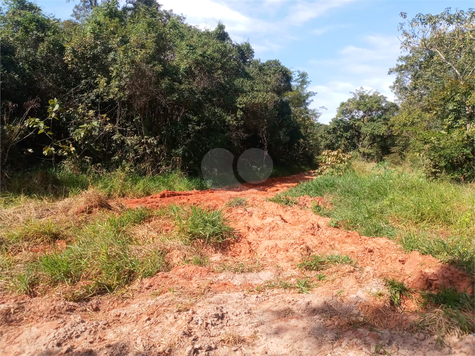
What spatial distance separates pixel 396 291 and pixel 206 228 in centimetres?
235

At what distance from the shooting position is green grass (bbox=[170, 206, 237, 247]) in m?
4.68

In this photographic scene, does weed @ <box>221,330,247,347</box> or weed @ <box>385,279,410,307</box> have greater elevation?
weed @ <box>385,279,410,307</box>

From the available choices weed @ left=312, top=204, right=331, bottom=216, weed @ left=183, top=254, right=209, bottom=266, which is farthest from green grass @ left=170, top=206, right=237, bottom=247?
weed @ left=312, top=204, right=331, bottom=216

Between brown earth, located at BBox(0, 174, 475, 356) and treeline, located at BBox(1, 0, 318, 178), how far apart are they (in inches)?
190

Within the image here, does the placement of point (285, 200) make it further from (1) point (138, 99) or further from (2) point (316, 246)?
(1) point (138, 99)

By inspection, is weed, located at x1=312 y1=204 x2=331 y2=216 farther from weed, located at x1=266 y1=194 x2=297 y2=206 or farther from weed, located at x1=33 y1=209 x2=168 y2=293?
weed, located at x1=33 y1=209 x2=168 y2=293

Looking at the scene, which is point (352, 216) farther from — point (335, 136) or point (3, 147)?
point (335, 136)

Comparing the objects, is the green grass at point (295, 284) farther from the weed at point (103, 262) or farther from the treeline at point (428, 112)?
the treeline at point (428, 112)

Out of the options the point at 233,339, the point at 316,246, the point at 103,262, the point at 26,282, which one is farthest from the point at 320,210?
the point at 26,282

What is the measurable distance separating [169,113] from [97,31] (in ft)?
9.05

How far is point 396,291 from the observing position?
10.8 ft

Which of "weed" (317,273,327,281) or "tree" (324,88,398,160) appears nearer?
"weed" (317,273,327,281)

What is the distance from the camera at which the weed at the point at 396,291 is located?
10.5 ft

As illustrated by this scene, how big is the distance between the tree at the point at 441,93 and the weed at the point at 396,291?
5.49 metres
